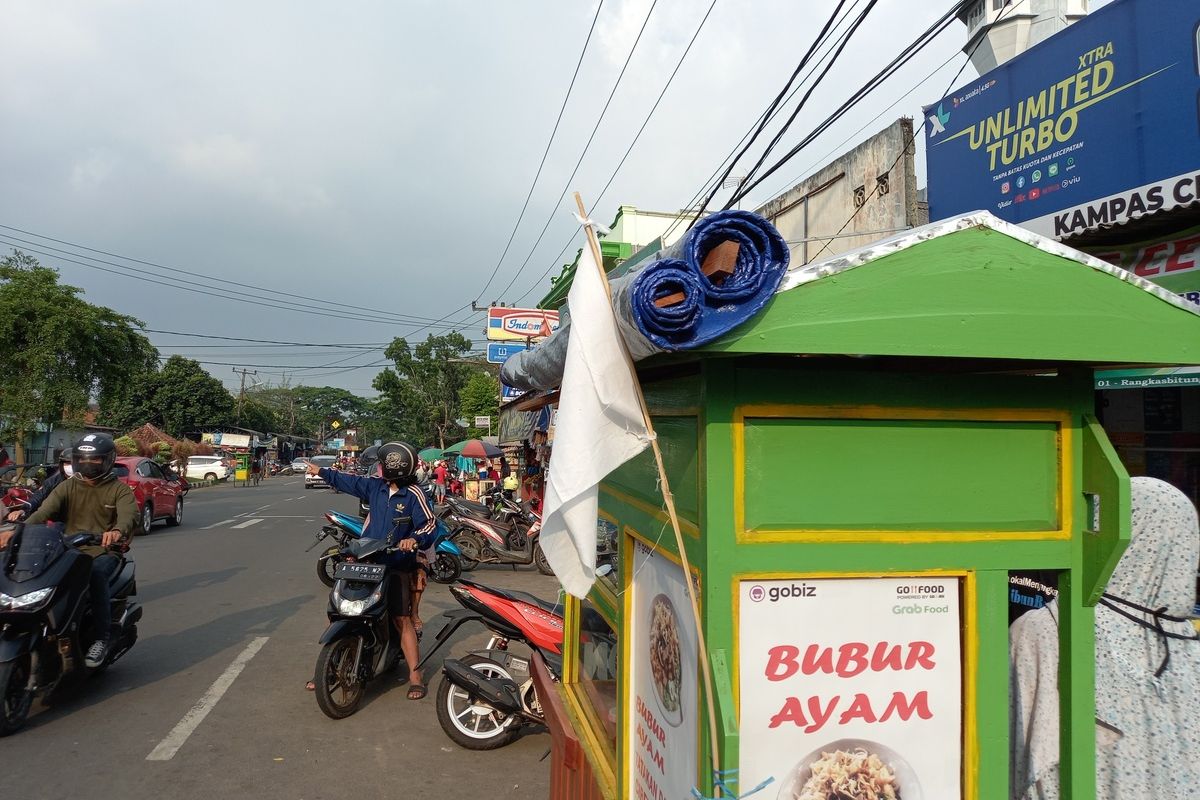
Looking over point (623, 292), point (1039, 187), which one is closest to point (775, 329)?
point (623, 292)

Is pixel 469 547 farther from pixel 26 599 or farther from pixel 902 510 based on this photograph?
pixel 902 510

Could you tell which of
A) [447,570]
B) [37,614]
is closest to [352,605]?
[37,614]

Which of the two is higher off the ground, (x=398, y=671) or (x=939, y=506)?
(x=939, y=506)

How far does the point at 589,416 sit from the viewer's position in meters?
1.63

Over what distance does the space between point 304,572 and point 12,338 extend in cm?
1583

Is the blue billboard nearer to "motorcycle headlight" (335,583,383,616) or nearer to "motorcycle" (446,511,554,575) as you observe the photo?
"motorcycle headlight" (335,583,383,616)

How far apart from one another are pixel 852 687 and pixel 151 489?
15.7m

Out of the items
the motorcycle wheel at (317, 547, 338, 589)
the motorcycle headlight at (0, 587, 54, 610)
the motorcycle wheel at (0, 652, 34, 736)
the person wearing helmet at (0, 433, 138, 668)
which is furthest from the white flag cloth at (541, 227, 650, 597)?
the motorcycle wheel at (317, 547, 338, 589)

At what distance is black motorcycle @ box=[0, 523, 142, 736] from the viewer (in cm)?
421

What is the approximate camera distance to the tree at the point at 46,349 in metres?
20.3

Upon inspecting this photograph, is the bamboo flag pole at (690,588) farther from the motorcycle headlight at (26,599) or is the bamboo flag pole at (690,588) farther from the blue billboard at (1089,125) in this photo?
the blue billboard at (1089,125)

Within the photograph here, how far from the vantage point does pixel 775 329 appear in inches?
58.0

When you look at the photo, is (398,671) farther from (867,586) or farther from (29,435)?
(29,435)

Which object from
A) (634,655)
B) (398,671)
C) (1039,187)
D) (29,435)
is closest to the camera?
(634,655)
